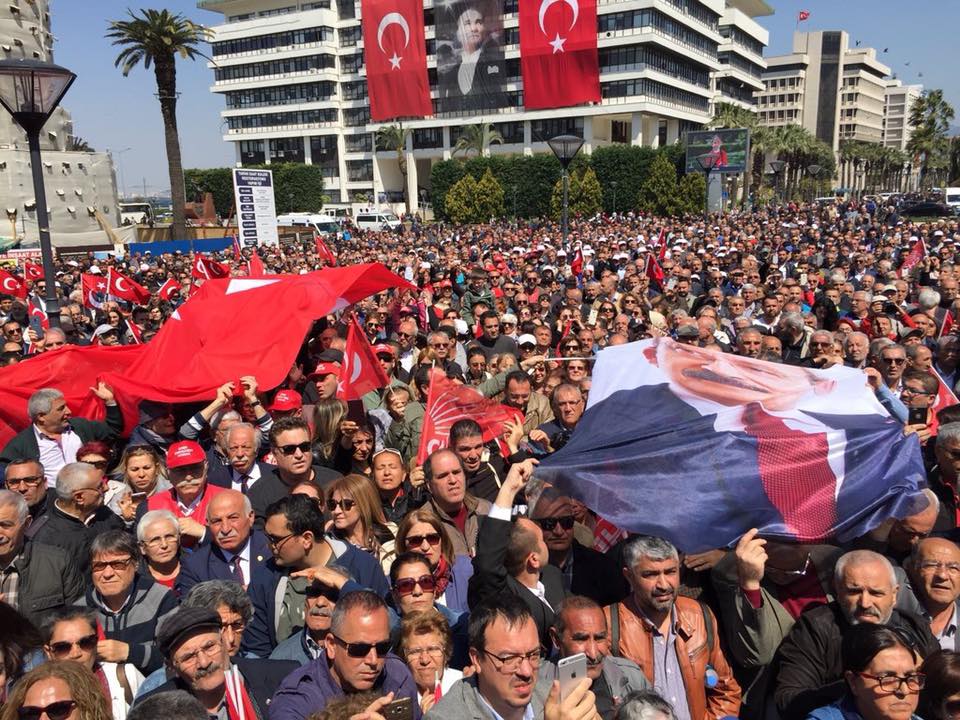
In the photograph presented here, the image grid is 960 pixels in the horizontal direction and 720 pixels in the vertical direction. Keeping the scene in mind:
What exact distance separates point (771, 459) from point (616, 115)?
62.4 meters

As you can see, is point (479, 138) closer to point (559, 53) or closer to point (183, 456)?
point (559, 53)

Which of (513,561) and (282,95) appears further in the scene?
(282,95)

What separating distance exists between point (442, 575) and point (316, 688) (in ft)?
3.83

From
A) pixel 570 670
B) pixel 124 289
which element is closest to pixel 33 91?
pixel 124 289

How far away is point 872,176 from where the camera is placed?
115062 mm

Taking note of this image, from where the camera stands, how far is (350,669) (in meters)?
3.10

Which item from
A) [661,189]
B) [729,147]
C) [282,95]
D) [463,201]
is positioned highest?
[282,95]

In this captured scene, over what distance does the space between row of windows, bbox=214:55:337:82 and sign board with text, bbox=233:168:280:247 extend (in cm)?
5824

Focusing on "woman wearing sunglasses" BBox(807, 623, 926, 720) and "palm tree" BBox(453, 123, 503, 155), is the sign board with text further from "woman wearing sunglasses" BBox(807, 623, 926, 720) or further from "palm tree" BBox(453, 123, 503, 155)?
"palm tree" BBox(453, 123, 503, 155)

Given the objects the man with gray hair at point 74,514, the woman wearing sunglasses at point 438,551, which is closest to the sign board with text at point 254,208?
the man with gray hair at point 74,514

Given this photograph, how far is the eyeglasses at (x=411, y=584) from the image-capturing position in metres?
3.72

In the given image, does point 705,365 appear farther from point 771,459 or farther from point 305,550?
point 305,550

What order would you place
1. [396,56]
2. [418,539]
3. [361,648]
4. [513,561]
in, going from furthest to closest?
[396,56] < [418,539] < [513,561] < [361,648]

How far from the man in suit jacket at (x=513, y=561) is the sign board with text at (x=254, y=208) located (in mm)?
19917
